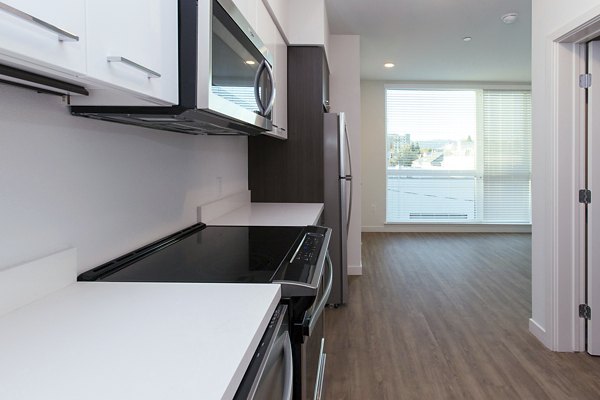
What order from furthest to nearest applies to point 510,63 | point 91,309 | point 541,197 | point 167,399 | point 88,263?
1. point 510,63
2. point 541,197
3. point 88,263
4. point 91,309
5. point 167,399

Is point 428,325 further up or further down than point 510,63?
further down

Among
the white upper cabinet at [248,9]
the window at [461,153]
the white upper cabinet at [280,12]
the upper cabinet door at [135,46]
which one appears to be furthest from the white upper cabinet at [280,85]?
the window at [461,153]

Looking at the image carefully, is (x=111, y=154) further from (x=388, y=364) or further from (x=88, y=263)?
(x=388, y=364)

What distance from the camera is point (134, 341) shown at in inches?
29.0

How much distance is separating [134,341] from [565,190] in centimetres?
261

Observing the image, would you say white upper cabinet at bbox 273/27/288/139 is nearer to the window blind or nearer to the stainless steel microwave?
the stainless steel microwave

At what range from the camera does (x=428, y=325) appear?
10.1 feet

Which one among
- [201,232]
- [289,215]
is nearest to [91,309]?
[201,232]

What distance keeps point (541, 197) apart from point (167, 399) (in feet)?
9.13

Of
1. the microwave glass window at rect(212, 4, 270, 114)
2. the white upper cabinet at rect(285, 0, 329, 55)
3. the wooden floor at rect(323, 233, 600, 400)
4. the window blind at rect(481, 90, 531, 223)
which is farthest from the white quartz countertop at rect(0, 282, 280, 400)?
the window blind at rect(481, 90, 531, 223)

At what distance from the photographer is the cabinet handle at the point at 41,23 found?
536 millimetres

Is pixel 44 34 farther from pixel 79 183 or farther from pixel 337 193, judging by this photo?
pixel 337 193

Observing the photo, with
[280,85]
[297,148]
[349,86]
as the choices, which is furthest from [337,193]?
[349,86]

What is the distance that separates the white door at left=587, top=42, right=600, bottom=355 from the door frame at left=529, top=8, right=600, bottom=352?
0.11 feet
